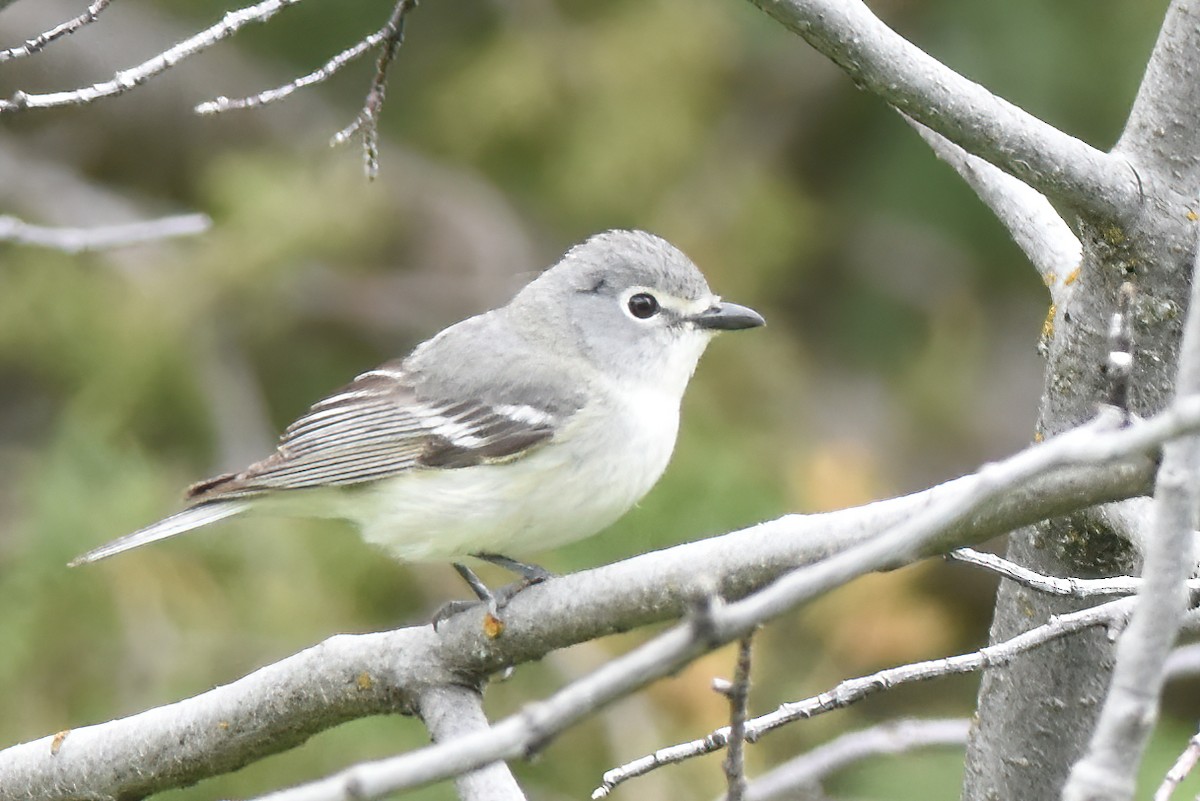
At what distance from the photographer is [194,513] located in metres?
3.77

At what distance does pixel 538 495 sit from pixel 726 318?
2.33 feet

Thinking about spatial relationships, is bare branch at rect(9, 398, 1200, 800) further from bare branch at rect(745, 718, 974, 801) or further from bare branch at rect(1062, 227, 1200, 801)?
bare branch at rect(745, 718, 974, 801)

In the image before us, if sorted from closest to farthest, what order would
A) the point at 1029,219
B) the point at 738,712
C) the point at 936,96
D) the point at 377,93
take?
1. the point at 738,712
2. the point at 936,96
3. the point at 377,93
4. the point at 1029,219

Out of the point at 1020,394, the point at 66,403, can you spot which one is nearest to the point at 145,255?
the point at 66,403

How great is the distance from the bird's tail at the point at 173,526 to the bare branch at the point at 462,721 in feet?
4.49

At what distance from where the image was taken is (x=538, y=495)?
11.1 feet

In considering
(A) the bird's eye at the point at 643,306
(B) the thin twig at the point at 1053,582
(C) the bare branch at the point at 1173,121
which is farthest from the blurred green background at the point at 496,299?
(C) the bare branch at the point at 1173,121

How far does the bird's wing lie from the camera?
11.6ft

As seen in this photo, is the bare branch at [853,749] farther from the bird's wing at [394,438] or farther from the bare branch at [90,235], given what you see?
the bare branch at [90,235]

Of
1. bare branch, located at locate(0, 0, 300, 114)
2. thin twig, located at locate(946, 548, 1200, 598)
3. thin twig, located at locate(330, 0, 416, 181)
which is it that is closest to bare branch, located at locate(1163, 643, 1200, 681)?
thin twig, located at locate(946, 548, 1200, 598)

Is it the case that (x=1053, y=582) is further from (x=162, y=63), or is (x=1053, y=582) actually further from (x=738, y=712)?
(x=162, y=63)

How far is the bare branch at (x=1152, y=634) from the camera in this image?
1458 mm

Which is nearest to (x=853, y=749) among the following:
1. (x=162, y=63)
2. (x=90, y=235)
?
(x=162, y=63)

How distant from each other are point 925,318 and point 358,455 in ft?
12.4
